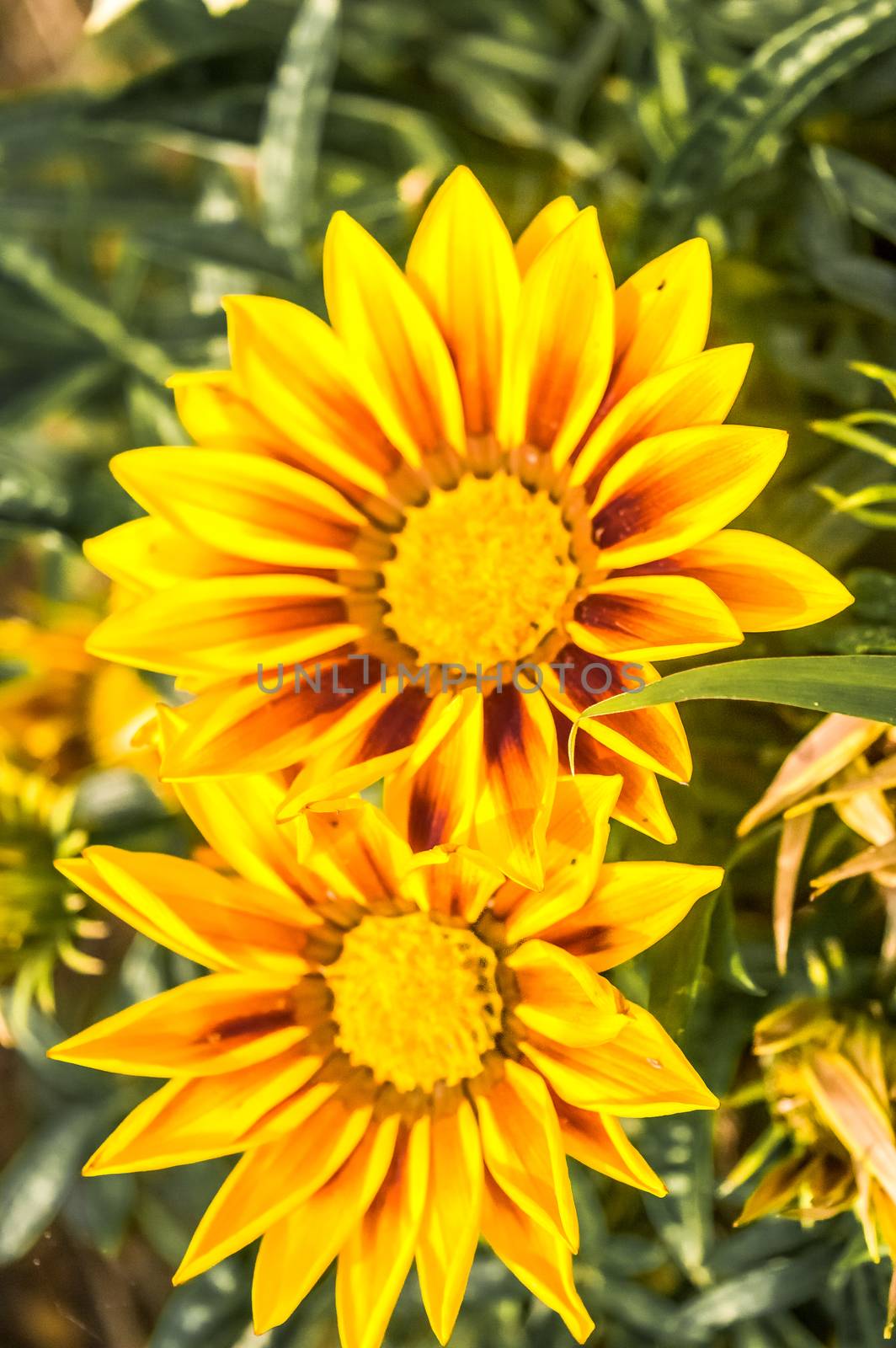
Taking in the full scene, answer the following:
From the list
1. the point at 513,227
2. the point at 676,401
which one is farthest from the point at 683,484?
the point at 513,227

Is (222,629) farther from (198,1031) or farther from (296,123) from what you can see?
(296,123)

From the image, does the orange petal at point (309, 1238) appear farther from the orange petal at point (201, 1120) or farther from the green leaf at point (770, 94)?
the green leaf at point (770, 94)

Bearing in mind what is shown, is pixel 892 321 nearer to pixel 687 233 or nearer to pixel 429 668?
pixel 687 233

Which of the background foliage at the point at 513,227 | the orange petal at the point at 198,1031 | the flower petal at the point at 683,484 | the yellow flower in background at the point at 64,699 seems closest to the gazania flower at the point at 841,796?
the background foliage at the point at 513,227

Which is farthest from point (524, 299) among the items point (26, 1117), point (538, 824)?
point (26, 1117)

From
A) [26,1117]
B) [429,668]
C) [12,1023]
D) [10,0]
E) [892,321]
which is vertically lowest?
[26,1117]

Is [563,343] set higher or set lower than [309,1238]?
higher
